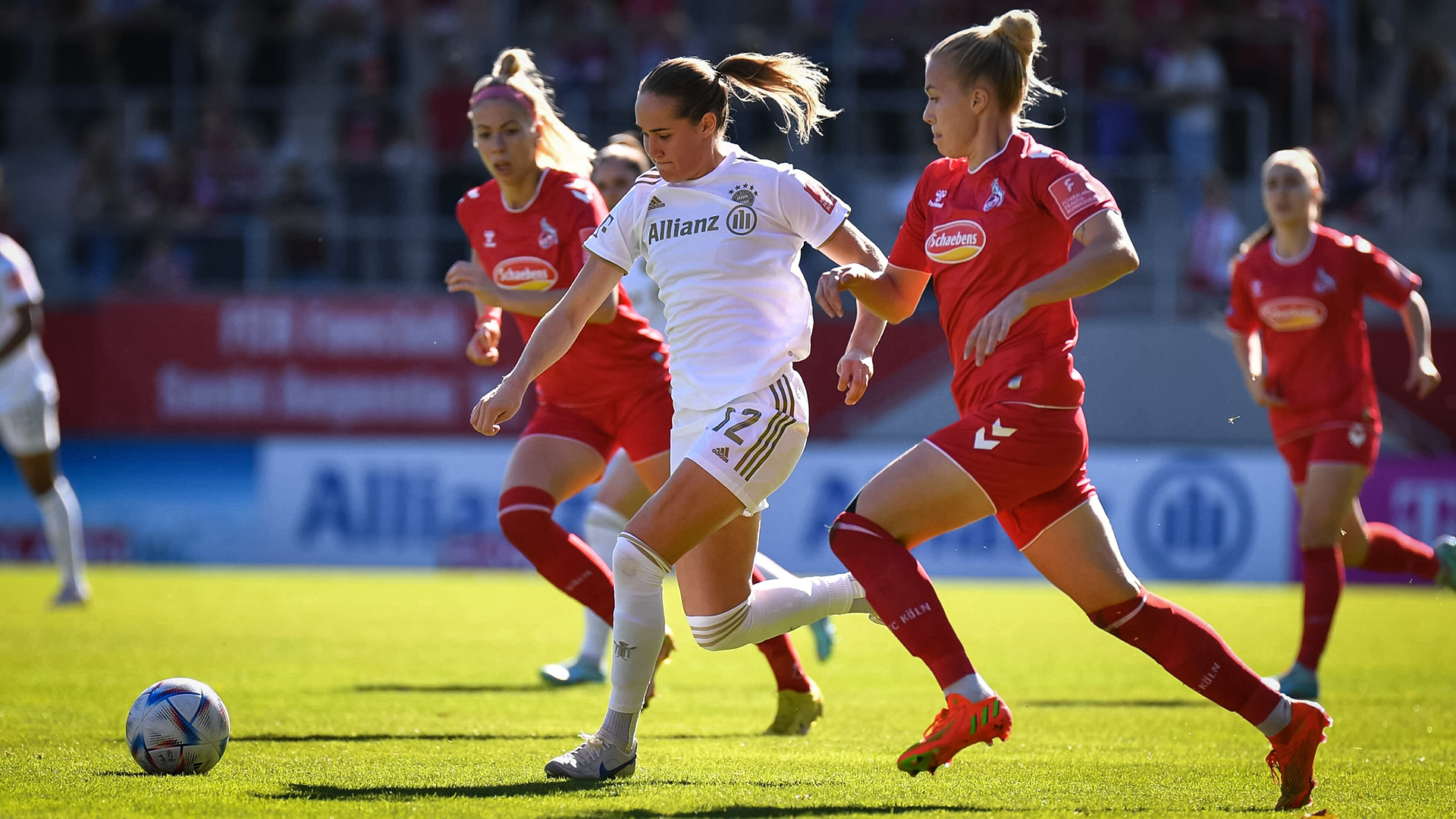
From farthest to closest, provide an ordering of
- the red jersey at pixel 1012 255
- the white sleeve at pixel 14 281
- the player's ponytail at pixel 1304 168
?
the white sleeve at pixel 14 281, the player's ponytail at pixel 1304 168, the red jersey at pixel 1012 255

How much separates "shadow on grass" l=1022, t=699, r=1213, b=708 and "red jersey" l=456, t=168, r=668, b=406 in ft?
7.67

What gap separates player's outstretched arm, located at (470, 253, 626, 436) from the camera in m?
4.73

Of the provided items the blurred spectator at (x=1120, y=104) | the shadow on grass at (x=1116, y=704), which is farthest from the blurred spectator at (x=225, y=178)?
the shadow on grass at (x=1116, y=704)

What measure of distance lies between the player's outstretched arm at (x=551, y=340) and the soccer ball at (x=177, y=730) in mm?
1351

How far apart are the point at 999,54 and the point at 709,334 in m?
1.21

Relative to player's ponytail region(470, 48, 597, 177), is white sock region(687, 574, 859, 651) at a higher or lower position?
lower

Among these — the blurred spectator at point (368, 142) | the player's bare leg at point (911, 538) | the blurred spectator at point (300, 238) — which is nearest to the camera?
the player's bare leg at point (911, 538)

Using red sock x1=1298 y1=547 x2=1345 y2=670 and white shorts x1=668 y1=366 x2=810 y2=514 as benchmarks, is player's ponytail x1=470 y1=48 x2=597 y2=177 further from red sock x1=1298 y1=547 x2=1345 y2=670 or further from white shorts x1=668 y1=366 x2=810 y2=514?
red sock x1=1298 y1=547 x2=1345 y2=670

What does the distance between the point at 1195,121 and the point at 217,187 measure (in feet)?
35.6

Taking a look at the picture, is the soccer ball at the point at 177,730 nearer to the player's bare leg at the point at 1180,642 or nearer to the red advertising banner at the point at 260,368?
the player's bare leg at the point at 1180,642

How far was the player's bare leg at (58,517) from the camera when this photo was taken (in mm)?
11141

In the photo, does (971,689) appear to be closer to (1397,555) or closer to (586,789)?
(586,789)

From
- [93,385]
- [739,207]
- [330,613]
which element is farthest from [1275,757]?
[93,385]

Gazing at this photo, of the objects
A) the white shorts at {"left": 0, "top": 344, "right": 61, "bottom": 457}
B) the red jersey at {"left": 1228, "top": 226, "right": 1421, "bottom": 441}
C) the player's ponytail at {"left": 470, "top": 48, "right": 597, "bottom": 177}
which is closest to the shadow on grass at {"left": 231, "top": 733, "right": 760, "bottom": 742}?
the player's ponytail at {"left": 470, "top": 48, "right": 597, "bottom": 177}
